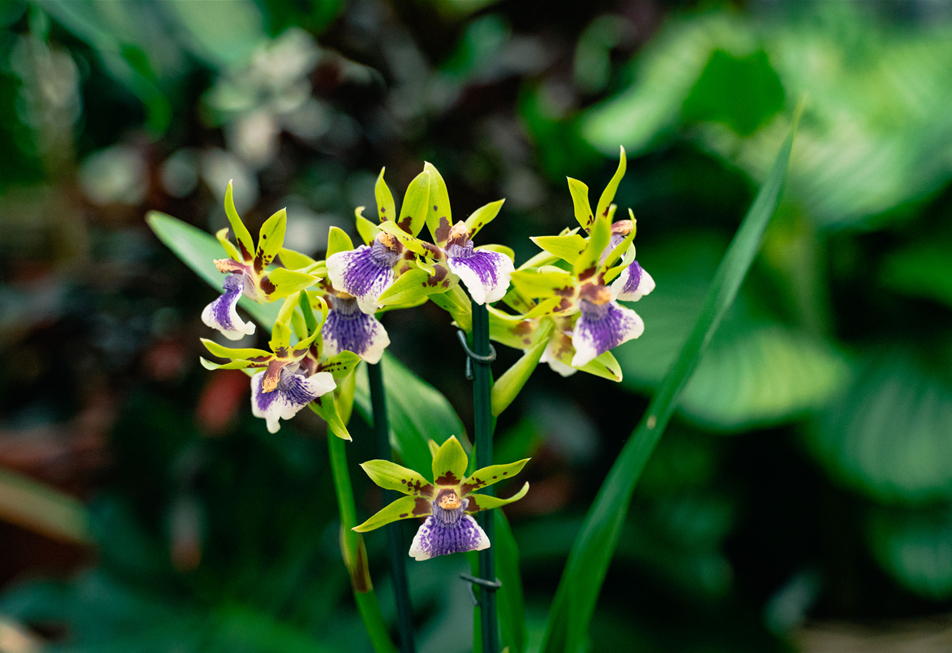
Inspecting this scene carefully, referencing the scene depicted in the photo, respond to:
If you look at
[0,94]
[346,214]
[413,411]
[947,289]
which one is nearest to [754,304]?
[947,289]

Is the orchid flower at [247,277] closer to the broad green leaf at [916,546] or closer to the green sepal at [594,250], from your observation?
the green sepal at [594,250]

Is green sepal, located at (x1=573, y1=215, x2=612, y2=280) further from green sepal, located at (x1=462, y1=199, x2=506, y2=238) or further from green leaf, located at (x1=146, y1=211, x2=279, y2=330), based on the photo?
green leaf, located at (x1=146, y1=211, x2=279, y2=330)

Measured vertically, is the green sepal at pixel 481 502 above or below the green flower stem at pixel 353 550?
above

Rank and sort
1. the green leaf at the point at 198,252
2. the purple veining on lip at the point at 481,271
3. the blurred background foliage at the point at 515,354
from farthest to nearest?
1. the blurred background foliage at the point at 515,354
2. the green leaf at the point at 198,252
3. the purple veining on lip at the point at 481,271

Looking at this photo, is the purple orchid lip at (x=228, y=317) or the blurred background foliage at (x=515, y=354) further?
the blurred background foliage at (x=515, y=354)

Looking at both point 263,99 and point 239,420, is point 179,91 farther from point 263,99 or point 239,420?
point 239,420

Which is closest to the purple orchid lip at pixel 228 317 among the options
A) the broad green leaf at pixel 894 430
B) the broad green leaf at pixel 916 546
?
the broad green leaf at pixel 894 430

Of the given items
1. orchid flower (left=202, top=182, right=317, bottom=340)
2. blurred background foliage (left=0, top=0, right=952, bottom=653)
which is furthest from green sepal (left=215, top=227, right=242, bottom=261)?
blurred background foliage (left=0, top=0, right=952, bottom=653)

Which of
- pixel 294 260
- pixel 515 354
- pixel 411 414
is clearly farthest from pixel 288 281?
pixel 515 354
